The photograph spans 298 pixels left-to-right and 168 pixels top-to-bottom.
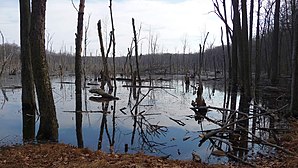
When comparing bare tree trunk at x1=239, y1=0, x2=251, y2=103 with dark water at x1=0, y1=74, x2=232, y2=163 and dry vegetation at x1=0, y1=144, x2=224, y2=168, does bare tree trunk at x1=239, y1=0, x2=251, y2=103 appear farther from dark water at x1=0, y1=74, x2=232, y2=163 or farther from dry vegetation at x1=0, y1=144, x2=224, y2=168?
dry vegetation at x1=0, y1=144, x2=224, y2=168

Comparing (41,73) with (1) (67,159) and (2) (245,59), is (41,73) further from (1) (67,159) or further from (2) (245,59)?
(2) (245,59)

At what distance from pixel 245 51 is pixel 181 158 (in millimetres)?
11586

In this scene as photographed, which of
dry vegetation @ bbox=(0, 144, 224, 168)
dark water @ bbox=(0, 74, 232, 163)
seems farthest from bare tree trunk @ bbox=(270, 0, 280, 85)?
dry vegetation @ bbox=(0, 144, 224, 168)

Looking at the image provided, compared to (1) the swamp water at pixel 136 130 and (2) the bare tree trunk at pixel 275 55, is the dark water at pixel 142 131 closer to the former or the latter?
(1) the swamp water at pixel 136 130

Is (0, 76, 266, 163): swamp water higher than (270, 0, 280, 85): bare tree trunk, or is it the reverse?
(270, 0, 280, 85): bare tree trunk

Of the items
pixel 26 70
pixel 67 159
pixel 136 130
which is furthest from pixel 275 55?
pixel 67 159

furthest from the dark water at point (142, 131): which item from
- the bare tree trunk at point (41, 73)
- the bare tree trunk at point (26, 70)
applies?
the bare tree trunk at point (41, 73)

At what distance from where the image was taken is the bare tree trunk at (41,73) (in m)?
7.04

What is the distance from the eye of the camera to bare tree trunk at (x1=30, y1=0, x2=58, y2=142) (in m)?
7.04

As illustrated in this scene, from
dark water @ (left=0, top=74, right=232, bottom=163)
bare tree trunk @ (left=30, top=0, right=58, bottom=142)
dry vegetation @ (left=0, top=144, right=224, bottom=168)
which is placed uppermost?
bare tree trunk @ (left=30, top=0, right=58, bottom=142)

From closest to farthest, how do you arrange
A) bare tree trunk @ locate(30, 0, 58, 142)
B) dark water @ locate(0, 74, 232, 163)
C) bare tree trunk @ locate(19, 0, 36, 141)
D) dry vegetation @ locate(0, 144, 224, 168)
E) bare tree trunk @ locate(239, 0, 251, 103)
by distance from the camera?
dry vegetation @ locate(0, 144, 224, 168) → bare tree trunk @ locate(30, 0, 58, 142) → dark water @ locate(0, 74, 232, 163) → bare tree trunk @ locate(19, 0, 36, 141) → bare tree trunk @ locate(239, 0, 251, 103)

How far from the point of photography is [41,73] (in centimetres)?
713

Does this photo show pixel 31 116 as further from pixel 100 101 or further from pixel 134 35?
pixel 134 35

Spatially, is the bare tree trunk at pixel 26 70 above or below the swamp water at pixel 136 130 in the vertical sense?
above
